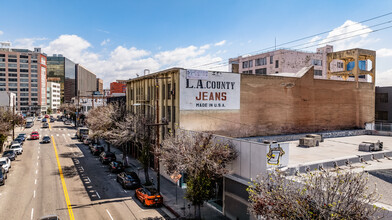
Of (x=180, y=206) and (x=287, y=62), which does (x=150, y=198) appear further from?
(x=287, y=62)

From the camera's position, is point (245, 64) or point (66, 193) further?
point (245, 64)

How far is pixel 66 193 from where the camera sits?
82.7 ft

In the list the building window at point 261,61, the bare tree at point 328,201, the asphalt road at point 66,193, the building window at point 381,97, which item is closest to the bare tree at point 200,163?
the asphalt road at point 66,193

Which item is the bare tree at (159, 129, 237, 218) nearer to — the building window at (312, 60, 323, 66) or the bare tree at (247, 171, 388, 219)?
the bare tree at (247, 171, 388, 219)

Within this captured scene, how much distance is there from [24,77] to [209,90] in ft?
467

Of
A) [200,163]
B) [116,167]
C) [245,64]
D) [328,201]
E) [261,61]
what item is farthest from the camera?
[245,64]

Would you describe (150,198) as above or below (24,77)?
below

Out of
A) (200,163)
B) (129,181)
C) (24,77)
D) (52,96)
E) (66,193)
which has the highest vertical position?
(24,77)

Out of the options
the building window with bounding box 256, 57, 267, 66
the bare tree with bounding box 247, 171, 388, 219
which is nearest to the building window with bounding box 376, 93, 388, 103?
the building window with bounding box 256, 57, 267, 66

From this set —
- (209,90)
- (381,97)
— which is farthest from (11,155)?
(381,97)

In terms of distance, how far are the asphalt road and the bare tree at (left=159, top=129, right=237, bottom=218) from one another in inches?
158

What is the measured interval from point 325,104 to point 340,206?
34.4 meters

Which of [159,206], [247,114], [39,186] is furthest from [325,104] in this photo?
[39,186]

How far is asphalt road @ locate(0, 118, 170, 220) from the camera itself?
2088cm
